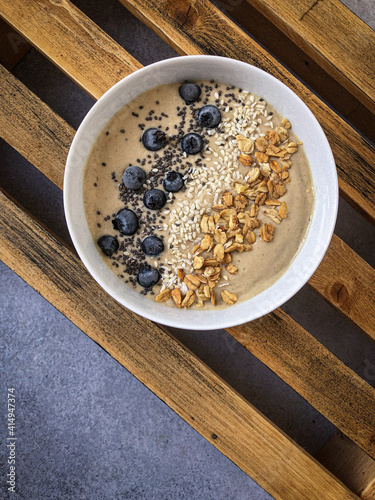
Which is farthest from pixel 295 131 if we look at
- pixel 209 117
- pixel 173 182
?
pixel 173 182

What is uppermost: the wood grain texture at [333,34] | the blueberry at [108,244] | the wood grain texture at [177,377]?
the wood grain texture at [333,34]

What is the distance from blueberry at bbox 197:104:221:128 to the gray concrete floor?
24.7 inches

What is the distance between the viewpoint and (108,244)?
38.2 inches

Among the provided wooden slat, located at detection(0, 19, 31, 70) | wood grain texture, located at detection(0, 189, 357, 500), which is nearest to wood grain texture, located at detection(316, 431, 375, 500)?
wood grain texture, located at detection(0, 189, 357, 500)

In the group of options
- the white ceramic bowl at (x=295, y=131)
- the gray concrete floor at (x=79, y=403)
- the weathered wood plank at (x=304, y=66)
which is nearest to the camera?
the white ceramic bowl at (x=295, y=131)

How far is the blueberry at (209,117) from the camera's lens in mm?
951

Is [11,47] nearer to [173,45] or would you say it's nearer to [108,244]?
[173,45]

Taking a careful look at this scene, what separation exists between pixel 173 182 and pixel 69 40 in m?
0.44

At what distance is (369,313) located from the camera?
1.09m

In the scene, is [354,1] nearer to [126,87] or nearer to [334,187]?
[334,187]

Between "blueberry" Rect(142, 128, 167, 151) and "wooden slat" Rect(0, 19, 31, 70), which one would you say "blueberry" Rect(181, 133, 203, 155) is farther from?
"wooden slat" Rect(0, 19, 31, 70)

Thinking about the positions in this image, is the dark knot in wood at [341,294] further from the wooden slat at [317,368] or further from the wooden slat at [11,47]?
the wooden slat at [11,47]

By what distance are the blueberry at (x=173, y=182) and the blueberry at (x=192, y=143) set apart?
58 mm

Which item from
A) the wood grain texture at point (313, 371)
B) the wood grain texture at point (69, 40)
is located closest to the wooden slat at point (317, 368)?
the wood grain texture at point (313, 371)
